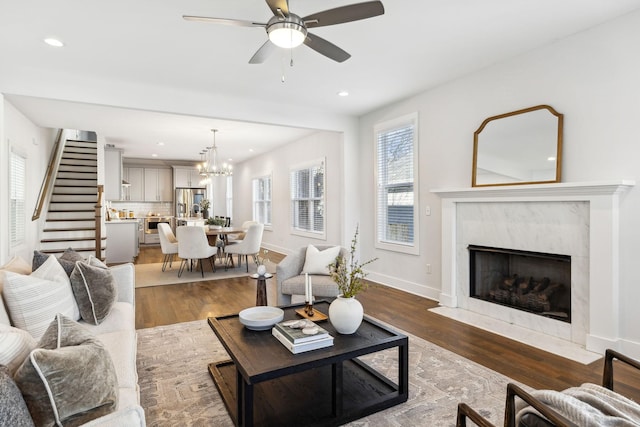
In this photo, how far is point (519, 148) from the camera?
3486mm

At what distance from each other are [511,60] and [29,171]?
7112 millimetres

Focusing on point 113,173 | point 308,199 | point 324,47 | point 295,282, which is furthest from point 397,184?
point 113,173

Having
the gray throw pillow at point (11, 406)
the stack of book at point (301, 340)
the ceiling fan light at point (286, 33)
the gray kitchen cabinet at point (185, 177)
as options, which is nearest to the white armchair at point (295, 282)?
the stack of book at point (301, 340)

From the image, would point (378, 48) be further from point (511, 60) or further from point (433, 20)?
point (511, 60)

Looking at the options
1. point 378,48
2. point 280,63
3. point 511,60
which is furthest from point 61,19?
point 511,60

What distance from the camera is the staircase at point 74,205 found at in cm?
666

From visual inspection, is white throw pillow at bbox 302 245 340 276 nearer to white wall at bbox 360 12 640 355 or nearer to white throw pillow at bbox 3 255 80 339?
white wall at bbox 360 12 640 355

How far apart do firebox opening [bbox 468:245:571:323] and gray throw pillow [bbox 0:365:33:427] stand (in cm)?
373

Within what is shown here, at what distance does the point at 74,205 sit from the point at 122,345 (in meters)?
6.76

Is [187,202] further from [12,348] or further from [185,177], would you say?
[12,348]

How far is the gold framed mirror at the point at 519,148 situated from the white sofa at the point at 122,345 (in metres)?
3.55

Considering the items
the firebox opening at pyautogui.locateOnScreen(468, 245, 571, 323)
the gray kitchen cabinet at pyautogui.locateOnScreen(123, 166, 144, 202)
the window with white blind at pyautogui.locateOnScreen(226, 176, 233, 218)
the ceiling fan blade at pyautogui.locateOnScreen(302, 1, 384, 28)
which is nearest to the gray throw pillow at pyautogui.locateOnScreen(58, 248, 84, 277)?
the ceiling fan blade at pyautogui.locateOnScreen(302, 1, 384, 28)

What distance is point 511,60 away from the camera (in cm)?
360

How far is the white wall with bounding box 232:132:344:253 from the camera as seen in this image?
6.46m
